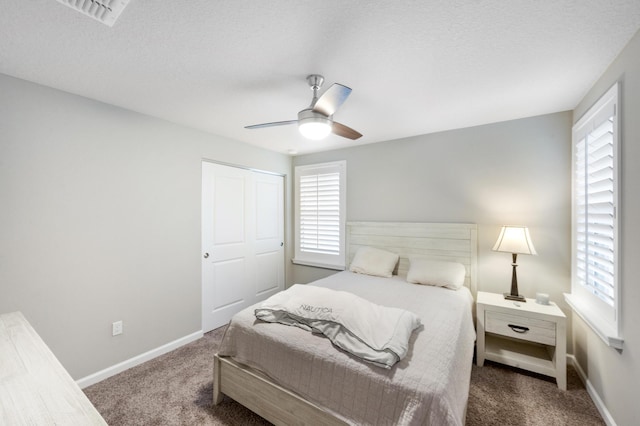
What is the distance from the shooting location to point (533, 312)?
7.07ft

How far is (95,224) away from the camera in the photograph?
7.23 feet

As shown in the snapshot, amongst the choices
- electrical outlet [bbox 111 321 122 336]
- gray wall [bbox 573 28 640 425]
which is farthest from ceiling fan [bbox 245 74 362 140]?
electrical outlet [bbox 111 321 122 336]

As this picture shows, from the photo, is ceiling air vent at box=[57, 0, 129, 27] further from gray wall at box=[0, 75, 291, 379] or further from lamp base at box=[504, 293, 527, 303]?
lamp base at box=[504, 293, 527, 303]

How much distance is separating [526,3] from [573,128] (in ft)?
5.69

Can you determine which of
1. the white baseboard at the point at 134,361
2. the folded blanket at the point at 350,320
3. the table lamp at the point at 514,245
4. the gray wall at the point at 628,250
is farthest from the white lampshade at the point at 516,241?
the white baseboard at the point at 134,361

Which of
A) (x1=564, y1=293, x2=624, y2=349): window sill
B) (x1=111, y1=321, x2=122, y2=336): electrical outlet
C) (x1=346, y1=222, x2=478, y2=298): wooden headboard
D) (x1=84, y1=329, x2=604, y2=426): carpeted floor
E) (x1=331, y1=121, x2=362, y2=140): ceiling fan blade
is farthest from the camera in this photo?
(x1=346, y1=222, x2=478, y2=298): wooden headboard

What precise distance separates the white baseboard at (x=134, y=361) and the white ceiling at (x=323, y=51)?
2292mm

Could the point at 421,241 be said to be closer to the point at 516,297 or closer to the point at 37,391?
the point at 516,297

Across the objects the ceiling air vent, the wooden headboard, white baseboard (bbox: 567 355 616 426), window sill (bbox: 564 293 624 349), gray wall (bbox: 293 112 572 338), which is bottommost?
white baseboard (bbox: 567 355 616 426)

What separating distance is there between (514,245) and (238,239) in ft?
9.95

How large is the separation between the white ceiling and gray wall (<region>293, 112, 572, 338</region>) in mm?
372

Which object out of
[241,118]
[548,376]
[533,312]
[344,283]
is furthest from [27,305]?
[548,376]

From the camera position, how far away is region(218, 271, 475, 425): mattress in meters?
1.19

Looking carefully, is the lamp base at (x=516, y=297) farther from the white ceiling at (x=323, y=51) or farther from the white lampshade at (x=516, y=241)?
the white ceiling at (x=323, y=51)
